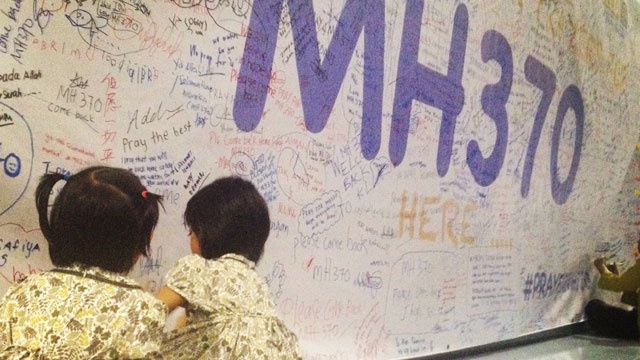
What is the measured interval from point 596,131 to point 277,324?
3.92 metres

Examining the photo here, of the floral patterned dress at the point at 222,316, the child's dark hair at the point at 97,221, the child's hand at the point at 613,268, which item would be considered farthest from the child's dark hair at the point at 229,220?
the child's hand at the point at 613,268

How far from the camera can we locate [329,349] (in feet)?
9.32

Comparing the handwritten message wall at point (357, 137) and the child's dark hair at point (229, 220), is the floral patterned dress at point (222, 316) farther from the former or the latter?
the handwritten message wall at point (357, 137)

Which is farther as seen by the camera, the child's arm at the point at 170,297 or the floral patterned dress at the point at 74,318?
the child's arm at the point at 170,297

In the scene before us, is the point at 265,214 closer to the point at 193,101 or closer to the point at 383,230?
the point at 193,101

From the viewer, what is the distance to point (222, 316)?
1863 mm

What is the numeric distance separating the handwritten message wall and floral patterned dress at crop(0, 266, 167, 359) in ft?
1.12

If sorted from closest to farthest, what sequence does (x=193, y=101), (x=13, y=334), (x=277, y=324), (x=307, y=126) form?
(x=13, y=334), (x=277, y=324), (x=193, y=101), (x=307, y=126)

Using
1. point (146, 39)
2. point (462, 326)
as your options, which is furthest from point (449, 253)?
point (146, 39)

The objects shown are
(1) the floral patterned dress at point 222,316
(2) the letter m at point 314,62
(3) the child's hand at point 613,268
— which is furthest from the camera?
(3) the child's hand at point 613,268

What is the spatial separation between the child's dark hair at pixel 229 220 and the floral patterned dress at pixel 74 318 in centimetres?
42

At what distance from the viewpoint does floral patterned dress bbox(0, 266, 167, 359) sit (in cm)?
150

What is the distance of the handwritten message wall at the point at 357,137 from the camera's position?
1909mm

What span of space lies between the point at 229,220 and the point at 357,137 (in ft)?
3.45
